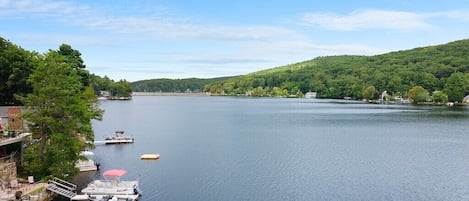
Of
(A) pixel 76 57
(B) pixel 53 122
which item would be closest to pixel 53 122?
(B) pixel 53 122

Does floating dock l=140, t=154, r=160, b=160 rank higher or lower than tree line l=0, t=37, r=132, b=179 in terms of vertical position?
lower

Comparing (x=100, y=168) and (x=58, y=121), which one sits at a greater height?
(x=58, y=121)

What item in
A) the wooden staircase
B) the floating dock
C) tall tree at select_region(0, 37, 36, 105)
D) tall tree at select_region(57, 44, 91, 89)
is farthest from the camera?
tall tree at select_region(57, 44, 91, 89)

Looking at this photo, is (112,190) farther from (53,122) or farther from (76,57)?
(76,57)

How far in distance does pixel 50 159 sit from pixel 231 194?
39.2 feet

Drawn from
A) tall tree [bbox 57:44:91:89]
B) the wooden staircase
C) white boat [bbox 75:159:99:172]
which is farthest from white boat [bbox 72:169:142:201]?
tall tree [bbox 57:44:91:89]

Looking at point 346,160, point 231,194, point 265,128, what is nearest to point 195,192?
A: point 231,194

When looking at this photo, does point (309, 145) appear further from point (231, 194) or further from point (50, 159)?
point (50, 159)

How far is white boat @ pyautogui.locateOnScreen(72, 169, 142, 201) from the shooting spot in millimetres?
29375

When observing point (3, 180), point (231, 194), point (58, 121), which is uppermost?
point (58, 121)

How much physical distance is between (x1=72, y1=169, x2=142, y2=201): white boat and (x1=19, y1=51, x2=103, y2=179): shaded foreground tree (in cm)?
186

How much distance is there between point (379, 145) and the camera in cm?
5700

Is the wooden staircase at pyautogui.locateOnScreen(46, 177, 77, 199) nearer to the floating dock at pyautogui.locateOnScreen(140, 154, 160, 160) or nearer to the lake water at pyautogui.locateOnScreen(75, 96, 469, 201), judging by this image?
the lake water at pyautogui.locateOnScreen(75, 96, 469, 201)

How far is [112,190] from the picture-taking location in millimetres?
30203
